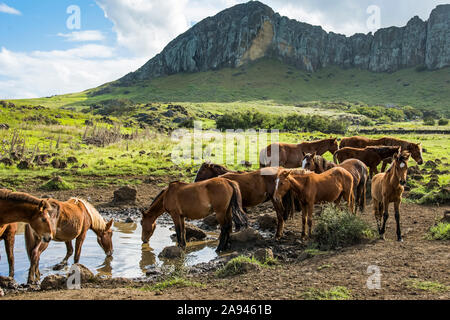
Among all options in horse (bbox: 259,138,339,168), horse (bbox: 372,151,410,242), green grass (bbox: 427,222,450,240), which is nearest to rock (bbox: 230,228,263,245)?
horse (bbox: 372,151,410,242)

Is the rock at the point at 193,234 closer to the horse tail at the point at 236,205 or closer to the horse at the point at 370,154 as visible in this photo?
the horse tail at the point at 236,205

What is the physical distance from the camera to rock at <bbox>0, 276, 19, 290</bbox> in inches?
301

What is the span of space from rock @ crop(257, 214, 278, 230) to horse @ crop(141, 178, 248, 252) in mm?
2016

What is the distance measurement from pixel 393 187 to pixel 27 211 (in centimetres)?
843

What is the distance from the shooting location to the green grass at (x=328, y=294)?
5.90m

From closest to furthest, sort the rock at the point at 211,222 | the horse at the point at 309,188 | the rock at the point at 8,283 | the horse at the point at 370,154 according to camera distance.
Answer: the rock at the point at 8,283 → the horse at the point at 309,188 → the rock at the point at 211,222 → the horse at the point at 370,154

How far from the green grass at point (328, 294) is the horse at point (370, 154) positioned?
11.3 metres

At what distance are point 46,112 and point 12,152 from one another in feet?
140

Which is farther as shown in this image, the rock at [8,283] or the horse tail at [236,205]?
the horse tail at [236,205]

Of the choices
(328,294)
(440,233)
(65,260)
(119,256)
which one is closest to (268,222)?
(119,256)

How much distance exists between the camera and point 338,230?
31.3ft

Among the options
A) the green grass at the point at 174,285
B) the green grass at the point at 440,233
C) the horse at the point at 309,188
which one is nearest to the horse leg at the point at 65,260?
the green grass at the point at 174,285

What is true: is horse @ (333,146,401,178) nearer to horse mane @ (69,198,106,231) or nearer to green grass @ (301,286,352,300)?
horse mane @ (69,198,106,231)
